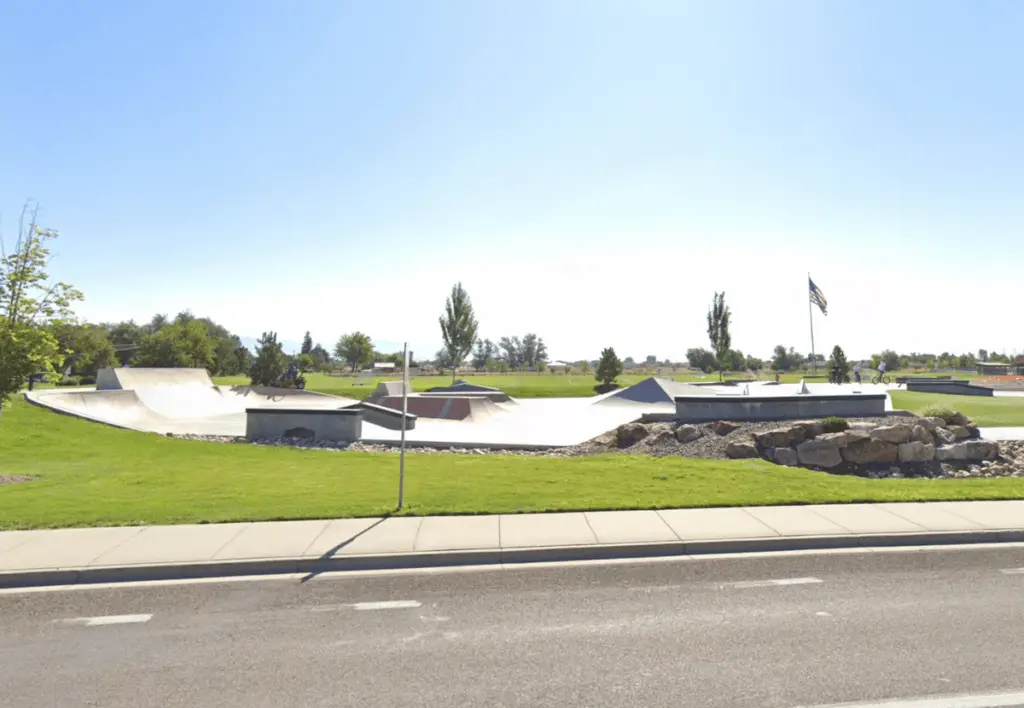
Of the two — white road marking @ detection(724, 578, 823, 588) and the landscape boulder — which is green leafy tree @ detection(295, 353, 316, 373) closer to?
the landscape boulder

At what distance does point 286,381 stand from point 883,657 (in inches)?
1567

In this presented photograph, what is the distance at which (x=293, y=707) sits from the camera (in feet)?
14.3

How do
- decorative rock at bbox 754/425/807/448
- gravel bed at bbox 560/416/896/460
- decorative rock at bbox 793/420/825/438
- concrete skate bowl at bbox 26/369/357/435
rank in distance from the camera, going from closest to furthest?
decorative rock at bbox 754/425/807/448 < gravel bed at bbox 560/416/896/460 < decorative rock at bbox 793/420/825/438 < concrete skate bowl at bbox 26/369/357/435

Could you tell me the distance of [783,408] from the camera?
21375mm

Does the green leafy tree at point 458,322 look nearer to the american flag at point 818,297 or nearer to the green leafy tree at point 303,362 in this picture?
the green leafy tree at point 303,362

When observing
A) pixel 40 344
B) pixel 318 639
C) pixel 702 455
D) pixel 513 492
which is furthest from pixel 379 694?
pixel 702 455

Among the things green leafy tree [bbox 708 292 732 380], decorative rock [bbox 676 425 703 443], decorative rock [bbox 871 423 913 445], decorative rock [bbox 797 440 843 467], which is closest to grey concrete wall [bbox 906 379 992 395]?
green leafy tree [bbox 708 292 732 380]

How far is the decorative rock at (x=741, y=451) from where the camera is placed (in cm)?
1800

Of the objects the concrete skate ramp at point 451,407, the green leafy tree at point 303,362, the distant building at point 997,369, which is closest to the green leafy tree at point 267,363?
the concrete skate ramp at point 451,407

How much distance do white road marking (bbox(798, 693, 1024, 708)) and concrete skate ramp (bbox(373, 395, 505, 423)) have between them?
2435 cm

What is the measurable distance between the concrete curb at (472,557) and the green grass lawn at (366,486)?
2067 mm

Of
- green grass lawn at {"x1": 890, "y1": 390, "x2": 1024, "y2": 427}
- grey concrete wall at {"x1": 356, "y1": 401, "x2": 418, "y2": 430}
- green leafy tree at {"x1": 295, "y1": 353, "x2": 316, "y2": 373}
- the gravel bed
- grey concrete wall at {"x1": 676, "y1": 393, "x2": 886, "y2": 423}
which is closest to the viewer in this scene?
the gravel bed

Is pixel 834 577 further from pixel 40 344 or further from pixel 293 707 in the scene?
pixel 40 344

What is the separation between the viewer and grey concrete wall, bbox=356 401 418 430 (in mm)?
25281
